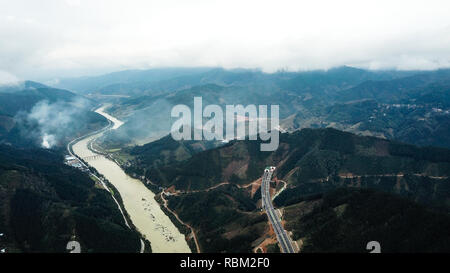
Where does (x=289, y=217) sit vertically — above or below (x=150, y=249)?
above

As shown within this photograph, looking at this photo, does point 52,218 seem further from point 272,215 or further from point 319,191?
point 319,191

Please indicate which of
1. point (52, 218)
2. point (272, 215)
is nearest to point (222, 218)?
point (272, 215)

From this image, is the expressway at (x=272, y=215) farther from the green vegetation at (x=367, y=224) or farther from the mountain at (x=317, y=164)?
the mountain at (x=317, y=164)

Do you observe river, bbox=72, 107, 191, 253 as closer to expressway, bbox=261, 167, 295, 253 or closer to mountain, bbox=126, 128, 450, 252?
mountain, bbox=126, 128, 450, 252
